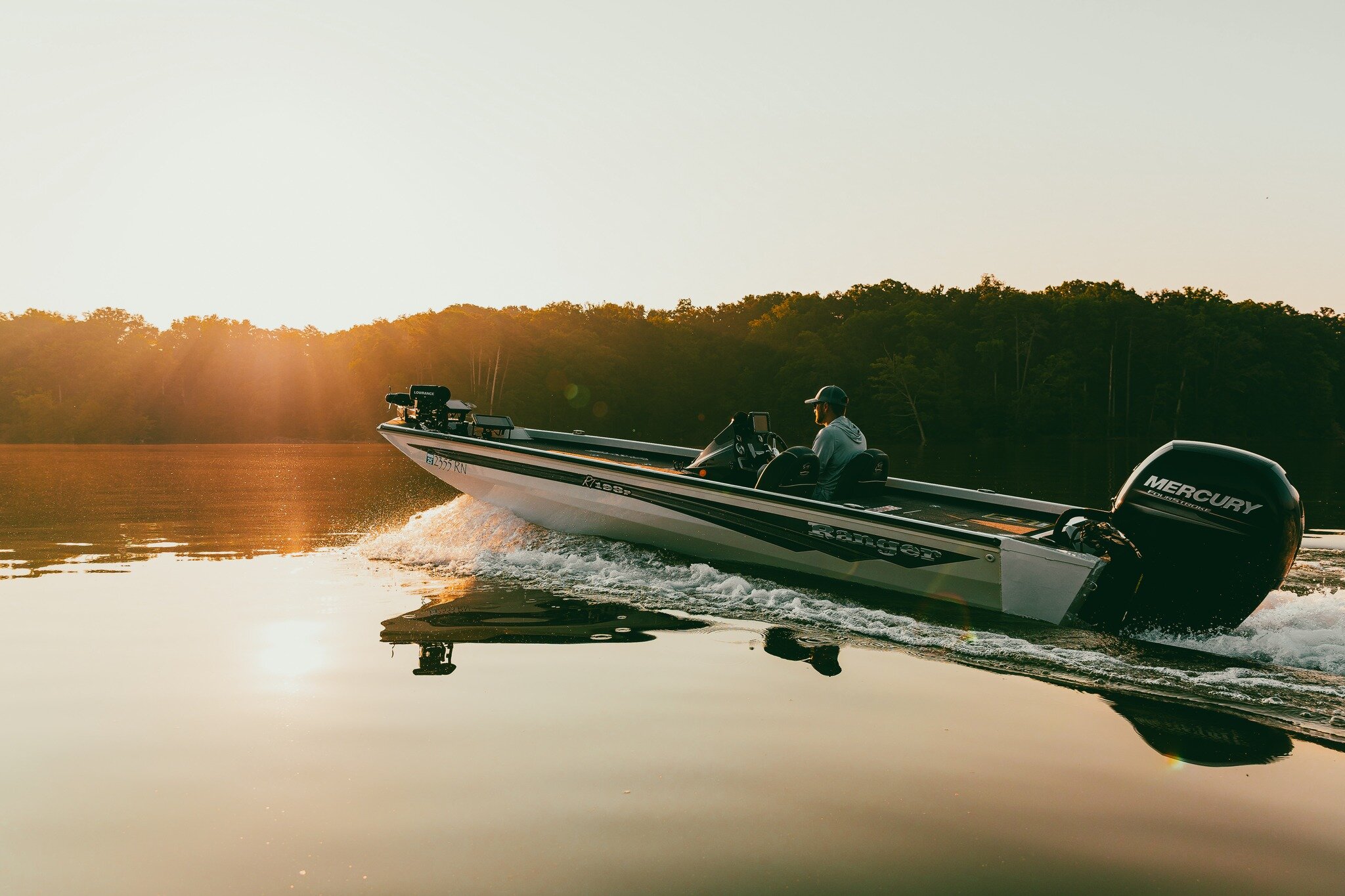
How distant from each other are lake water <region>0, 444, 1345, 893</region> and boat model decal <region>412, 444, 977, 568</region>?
340mm

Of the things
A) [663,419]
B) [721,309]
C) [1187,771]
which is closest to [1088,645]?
[1187,771]

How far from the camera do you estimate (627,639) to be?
18.6 ft

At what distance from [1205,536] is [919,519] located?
106 inches

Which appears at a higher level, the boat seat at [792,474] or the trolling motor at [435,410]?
the trolling motor at [435,410]

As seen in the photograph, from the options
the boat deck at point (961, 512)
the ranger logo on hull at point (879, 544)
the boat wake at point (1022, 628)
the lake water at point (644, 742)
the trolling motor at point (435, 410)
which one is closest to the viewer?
the lake water at point (644, 742)

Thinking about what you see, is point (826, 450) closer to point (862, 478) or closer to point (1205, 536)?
point (862, 478)

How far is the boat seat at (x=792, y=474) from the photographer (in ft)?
25.4

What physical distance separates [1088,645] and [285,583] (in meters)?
6.18

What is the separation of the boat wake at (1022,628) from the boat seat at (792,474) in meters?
0.86

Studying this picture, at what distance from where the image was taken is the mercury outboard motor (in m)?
5.01

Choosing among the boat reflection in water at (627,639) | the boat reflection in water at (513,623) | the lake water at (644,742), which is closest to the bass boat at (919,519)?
the lake water at (644,742)

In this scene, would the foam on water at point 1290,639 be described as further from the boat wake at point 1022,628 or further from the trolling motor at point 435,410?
the trolling motor at point 435,410

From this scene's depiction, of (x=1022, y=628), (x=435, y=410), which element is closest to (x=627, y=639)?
(x=1022, y=628)

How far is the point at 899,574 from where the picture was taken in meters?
6.65
